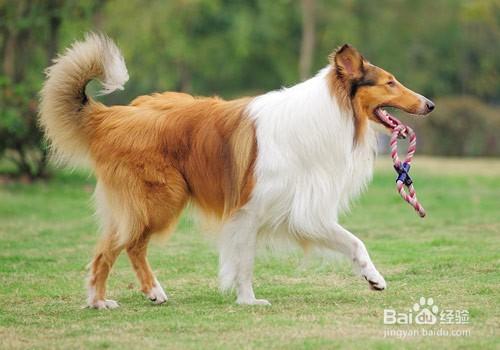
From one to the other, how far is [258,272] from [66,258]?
2.71 metres

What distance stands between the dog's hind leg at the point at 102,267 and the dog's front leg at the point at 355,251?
189 cm

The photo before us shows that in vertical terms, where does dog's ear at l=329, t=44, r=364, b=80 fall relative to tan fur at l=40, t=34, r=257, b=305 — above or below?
above

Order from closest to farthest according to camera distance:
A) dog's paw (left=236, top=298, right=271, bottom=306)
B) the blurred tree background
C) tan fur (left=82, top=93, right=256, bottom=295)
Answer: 1. dog's paw (left=236, top=298, right=271, bottom=306)
2. tan fur (left=82, top=93, right=256, bottom=295)
3. the blurred tree background

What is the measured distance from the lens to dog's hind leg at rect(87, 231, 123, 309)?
28.3 feet

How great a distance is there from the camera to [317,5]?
48.4 meters

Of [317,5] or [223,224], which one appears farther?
[317,5]

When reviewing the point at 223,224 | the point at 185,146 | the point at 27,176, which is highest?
the point at 185,146

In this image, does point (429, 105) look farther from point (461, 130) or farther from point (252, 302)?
point (461, 130)

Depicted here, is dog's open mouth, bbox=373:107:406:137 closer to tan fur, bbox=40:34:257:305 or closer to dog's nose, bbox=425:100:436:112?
dog's nose, bbox=425:100:436:112

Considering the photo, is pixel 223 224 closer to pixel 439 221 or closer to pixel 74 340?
pixel 74 340

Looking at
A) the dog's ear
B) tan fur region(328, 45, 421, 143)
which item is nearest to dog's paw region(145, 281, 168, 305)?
tan fur region(328, 45, 421, 143)

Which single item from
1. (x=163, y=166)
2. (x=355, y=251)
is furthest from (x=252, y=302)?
(x=163, y=166)

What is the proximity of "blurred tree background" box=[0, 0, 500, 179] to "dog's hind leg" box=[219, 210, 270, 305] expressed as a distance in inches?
1021

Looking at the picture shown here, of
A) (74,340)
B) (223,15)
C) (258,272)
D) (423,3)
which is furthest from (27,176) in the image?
(423,3)
